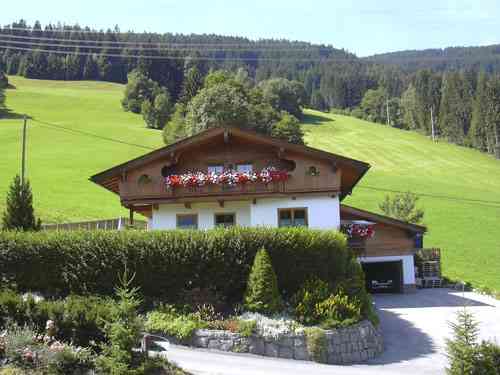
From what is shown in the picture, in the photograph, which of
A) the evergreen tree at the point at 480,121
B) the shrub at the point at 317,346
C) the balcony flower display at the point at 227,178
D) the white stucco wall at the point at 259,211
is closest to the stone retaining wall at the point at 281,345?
the shrub at the point at 317,346

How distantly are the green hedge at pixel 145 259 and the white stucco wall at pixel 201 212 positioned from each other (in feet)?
24.9

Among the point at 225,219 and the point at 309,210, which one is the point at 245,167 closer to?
the point at 225,219

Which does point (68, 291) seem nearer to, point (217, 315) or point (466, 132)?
point (217, 315)

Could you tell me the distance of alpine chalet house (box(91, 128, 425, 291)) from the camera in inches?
1099

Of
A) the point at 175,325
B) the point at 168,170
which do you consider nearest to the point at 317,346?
the point at 175,325

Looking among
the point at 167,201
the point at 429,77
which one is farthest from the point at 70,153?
the point at 429,77

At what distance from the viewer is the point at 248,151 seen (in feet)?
95.7

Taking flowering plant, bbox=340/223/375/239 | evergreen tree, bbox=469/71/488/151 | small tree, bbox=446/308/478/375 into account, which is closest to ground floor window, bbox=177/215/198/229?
flowering plant, bbox=340/223/375/239

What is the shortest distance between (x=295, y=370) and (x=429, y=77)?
136 meters

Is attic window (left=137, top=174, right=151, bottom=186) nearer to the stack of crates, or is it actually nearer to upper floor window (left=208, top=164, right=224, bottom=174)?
upper floor window (left=208, top=164, right=224, bottom=174)

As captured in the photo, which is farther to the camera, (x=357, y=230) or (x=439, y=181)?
(x=439, y=181)

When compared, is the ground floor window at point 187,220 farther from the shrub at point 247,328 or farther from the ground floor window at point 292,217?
the shrub at point 247,328

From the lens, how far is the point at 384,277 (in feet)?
113

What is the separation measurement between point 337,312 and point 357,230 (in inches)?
408
